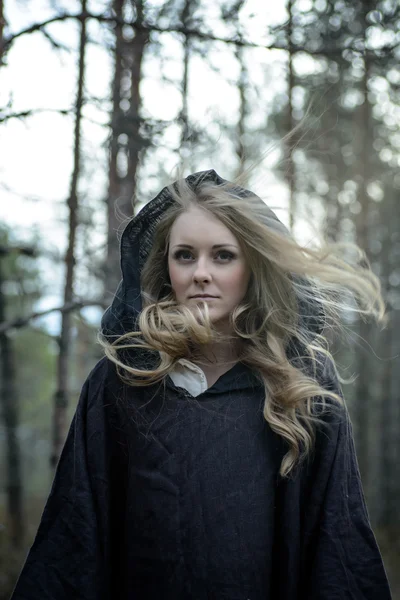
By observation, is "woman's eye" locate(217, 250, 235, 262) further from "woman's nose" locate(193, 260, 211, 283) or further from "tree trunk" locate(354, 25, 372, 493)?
"tree trunk" locate(354, 25, 372, 493)

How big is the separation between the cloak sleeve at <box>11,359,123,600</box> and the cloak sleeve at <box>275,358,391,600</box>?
775 mm

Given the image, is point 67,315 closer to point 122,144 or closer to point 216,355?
point 122,144

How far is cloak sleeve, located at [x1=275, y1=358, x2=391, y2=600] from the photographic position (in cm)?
221

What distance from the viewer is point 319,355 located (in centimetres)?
252

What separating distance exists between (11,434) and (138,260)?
9317mm

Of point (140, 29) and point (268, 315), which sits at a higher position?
point (140, 29)

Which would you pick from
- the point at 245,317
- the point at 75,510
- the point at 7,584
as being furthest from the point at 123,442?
the point at 7,584

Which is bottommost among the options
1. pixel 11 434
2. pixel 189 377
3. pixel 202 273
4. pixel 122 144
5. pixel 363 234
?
pixel 11 434

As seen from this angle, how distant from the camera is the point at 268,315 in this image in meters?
2.42

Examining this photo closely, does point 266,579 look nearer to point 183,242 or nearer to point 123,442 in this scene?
point 123,442

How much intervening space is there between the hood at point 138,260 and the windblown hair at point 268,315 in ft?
0.04

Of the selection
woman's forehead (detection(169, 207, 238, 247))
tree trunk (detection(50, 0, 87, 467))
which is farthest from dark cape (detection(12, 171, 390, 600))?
tree trunk (detection(50, 0, 87, 467))

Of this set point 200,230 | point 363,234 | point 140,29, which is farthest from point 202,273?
point 363,234

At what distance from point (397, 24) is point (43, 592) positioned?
509cm
